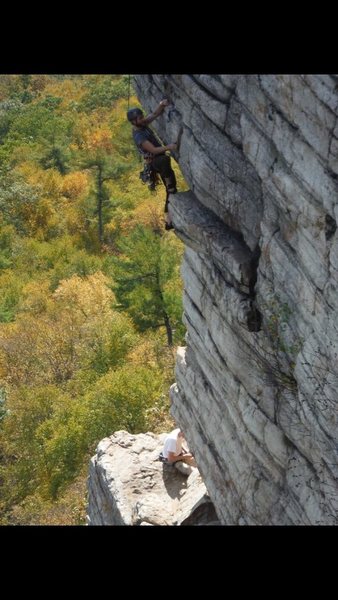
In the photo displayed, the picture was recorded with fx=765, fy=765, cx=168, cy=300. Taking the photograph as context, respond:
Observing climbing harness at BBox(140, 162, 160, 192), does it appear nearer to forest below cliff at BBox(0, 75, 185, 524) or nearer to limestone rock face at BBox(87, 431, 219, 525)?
limestone rock face at BBox(87, 431, 219, 525)

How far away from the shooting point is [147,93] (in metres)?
14.2

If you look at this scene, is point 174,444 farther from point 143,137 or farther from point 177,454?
point 143,137

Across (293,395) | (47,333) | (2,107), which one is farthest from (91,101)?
(293,395)

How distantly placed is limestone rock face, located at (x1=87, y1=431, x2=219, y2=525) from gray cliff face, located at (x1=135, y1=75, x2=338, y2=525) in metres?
2.91

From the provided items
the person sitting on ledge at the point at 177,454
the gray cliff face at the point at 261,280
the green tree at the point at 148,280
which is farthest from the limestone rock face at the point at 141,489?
the green tree at the point at 148,280

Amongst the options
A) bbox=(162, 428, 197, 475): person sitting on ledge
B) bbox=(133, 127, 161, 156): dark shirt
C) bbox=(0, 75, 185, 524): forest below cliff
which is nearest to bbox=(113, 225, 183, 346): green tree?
bbox=(0, 75, 185, 524): forest below cliff

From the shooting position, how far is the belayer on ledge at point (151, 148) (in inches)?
528

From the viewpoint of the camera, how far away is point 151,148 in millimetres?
13703

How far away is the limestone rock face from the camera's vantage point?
17.5m

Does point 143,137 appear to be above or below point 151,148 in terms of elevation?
above

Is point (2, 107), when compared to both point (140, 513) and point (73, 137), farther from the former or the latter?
point (140, 513)

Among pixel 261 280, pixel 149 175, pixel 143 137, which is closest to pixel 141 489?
pixel 149 175

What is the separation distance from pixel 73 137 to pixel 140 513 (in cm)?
6582

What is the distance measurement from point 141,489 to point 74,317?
26543 millimetres
